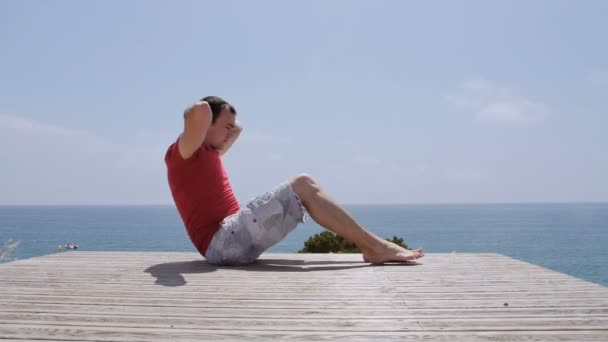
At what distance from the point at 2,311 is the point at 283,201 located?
6.40 ft

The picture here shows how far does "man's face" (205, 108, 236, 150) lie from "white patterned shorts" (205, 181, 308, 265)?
0.67 meters

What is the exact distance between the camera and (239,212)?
12.5ft

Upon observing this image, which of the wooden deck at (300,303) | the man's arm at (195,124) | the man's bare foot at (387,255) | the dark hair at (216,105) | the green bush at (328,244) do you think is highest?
the dark hair at (216,105)

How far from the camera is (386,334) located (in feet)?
6.23

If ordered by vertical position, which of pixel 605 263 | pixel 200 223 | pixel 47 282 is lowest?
pixel 605 263

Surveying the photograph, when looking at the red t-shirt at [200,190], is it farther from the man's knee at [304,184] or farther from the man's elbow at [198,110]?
the man's knee at [304,184]

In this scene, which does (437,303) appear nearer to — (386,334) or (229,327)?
(386,334)

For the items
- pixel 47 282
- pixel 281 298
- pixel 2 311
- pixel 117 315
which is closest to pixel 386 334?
pixel 281 298

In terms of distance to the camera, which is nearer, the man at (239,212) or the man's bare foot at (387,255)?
the man at (239,212)

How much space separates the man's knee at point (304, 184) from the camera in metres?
3.77

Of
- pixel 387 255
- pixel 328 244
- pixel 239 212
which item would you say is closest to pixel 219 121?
pixel 239 212

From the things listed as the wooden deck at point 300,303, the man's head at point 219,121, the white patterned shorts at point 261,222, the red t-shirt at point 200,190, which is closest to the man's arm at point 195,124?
the red t-shirt at point 200,190

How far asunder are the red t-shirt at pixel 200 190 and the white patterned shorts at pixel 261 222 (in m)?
0.13

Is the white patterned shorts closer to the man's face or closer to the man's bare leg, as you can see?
the man's bare leg
